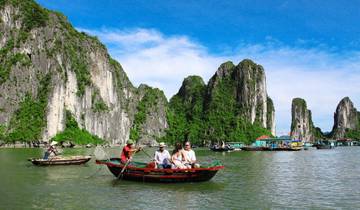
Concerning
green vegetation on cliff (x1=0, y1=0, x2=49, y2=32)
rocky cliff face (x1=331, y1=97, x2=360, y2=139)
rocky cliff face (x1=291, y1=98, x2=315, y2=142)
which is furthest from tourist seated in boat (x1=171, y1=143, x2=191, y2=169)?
rocky cliff face (x1=331, y1=97, x2=360, y2=139)

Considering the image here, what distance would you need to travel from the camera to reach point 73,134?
8788cm

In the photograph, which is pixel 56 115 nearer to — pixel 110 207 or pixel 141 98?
pixel 141 98

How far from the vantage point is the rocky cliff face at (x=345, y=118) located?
164 m

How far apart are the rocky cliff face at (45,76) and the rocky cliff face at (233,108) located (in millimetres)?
33280

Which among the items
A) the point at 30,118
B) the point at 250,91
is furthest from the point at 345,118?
the point at 30,118

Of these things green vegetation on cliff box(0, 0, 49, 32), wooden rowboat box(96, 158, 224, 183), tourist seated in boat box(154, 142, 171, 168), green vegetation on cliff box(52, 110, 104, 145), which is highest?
green vegetation on cliff box(0, 0, 49, 32)

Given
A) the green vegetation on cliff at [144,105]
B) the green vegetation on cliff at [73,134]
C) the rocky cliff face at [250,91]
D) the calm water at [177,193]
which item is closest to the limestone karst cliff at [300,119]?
the rocky cliff face at [250,91]

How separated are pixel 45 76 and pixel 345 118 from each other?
4727 inches

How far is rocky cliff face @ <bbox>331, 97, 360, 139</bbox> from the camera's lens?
164m

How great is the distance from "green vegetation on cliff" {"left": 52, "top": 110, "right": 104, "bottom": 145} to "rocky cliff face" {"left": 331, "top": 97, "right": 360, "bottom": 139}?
10634 cm

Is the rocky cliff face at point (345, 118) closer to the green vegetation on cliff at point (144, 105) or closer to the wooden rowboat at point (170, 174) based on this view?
the green vegetation on cliff at point (144, 105)

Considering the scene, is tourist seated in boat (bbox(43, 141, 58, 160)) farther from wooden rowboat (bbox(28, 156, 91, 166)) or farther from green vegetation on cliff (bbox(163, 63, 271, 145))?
green vegetation on cliff (bbox(163, 63, 271, 145))

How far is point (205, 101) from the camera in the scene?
13988 cm

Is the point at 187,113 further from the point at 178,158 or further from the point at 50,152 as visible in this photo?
the point at 178,158
